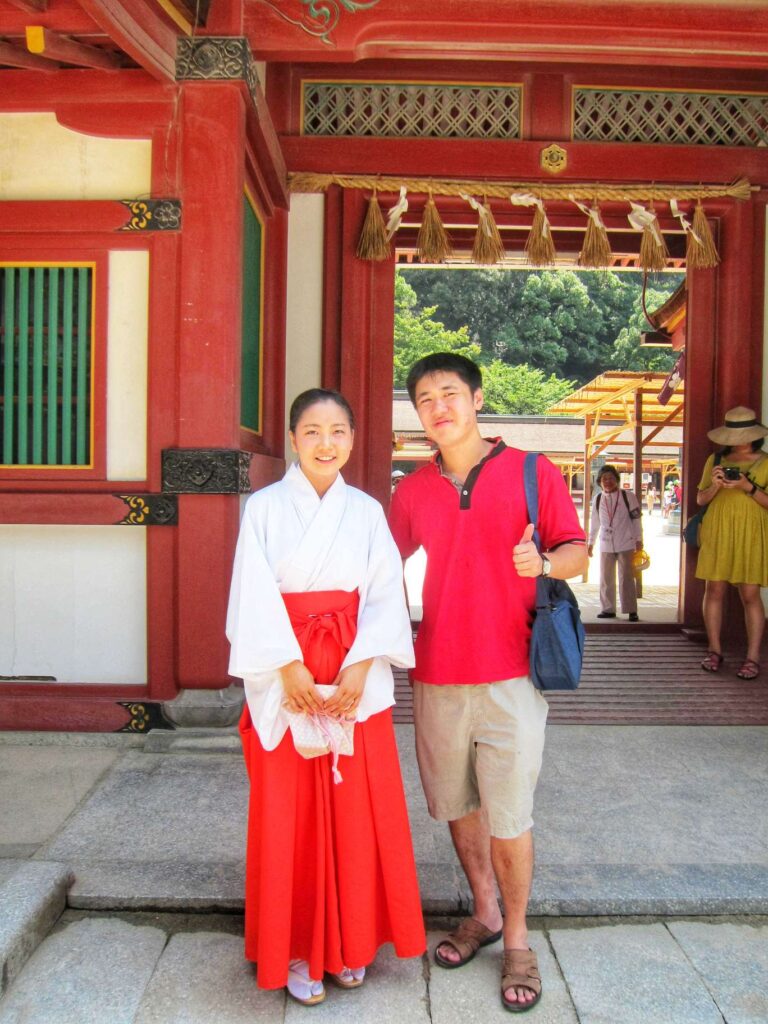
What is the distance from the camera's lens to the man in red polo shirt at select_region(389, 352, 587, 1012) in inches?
86.5

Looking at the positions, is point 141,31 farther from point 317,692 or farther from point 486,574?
point 317,692

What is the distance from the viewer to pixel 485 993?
7.13 feet

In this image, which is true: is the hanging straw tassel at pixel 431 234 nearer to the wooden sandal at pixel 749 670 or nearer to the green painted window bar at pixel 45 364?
the green painted window bar at pixel 45 364

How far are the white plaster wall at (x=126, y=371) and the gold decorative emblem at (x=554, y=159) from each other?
8.91ft

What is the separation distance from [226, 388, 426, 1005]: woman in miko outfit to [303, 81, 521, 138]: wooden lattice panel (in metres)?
3.61

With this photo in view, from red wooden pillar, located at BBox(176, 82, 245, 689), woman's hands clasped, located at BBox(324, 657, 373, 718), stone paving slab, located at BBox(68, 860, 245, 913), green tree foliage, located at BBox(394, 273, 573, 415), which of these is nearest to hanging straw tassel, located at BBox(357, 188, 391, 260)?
red wooden pillar, located at BBox(176, 82, 245, 689)

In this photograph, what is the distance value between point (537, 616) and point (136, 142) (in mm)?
3157

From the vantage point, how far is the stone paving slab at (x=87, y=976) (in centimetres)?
208

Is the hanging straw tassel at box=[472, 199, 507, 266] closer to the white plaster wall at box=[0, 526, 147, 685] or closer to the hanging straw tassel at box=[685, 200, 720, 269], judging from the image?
the hanging straw tassel at box=[685, 200, 720, 269]

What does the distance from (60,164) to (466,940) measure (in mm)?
3834

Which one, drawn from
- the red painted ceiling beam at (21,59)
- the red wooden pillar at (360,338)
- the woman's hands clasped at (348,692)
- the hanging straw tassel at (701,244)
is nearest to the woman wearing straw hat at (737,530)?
the hanging straw tassel at (701,244)

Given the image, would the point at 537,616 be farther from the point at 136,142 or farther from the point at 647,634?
the point at 647,634

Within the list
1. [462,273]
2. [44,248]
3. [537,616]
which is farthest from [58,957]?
[462,273]

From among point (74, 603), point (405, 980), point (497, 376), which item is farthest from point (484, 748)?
point (497, 376)
